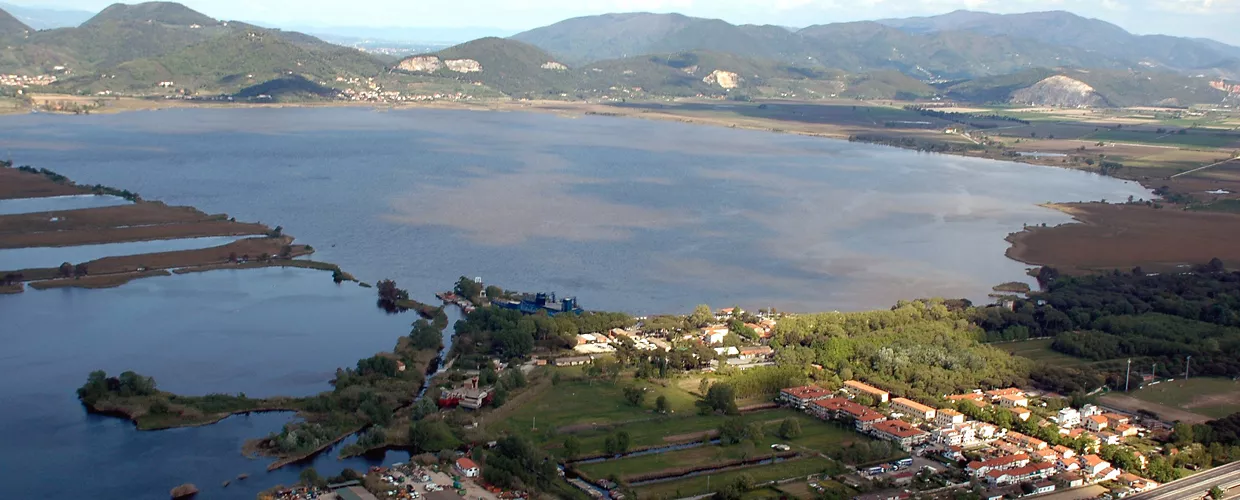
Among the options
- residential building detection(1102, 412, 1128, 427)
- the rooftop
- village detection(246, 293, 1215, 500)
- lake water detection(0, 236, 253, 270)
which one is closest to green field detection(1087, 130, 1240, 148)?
residential building detection(1102, 412, 1128, 427)

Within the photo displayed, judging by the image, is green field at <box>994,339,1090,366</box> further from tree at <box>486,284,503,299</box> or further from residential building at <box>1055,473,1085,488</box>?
tree at <box>486,284,503,299</box>

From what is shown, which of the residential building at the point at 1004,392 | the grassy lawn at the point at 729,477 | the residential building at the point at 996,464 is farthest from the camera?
the residential building at the point at 1004,392

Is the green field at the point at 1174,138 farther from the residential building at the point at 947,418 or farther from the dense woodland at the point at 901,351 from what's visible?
the residential building at the point at 947,418

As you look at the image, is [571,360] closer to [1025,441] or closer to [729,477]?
[729,477]

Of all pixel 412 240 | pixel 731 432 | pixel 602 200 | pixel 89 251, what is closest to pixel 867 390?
pixel 731 432

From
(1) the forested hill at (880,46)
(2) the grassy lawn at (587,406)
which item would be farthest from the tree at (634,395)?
(1) the forested hill at (880,46)

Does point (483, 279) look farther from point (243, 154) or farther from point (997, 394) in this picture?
point (243, 154)
